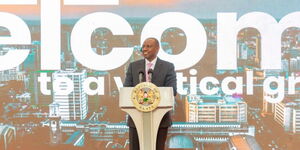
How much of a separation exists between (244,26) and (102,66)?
1.75 metres

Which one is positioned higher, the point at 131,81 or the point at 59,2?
the point at 59,2

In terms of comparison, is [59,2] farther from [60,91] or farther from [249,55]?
[249,55]

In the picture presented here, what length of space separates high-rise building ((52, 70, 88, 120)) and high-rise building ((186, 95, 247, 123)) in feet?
4.15

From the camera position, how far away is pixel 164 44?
4027mm

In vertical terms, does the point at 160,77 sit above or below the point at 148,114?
above

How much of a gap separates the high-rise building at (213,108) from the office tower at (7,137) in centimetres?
213

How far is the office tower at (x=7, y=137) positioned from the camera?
4121mm

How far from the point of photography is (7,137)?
413cm

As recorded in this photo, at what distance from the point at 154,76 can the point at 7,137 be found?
2128 millimetres

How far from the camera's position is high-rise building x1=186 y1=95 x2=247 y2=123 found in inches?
159

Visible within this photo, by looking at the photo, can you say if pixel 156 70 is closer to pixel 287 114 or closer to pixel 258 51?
pixel 258 51

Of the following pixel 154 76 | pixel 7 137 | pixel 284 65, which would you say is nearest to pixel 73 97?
pixel 7 137

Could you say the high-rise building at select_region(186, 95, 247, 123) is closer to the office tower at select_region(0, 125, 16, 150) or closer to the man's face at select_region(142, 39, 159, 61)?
the man's face at select_region(142, 39, 159, 61)

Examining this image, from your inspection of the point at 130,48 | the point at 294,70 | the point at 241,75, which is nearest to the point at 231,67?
the point at 241,75
